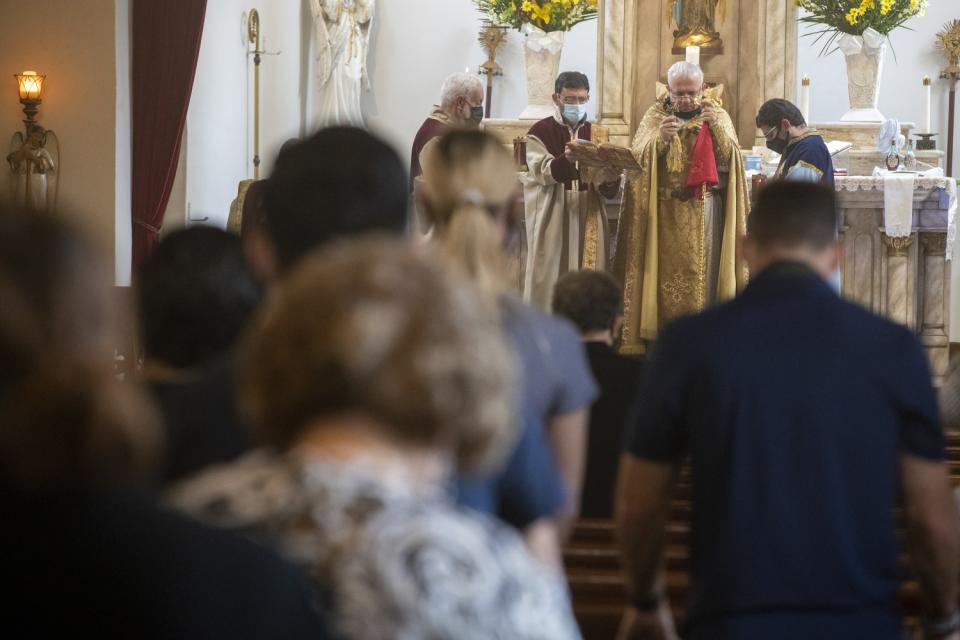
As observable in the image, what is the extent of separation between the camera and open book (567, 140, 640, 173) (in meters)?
8.90

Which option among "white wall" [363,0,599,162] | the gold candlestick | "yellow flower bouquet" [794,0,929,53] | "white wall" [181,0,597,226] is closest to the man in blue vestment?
"yellow flower bouquet" [794,0,929,53]

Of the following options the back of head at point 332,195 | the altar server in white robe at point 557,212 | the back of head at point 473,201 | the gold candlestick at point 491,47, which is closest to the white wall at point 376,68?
the gold candlestick at point 491,47

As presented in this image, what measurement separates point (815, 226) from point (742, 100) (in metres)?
9.87

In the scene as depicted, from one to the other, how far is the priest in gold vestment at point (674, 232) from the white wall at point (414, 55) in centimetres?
669

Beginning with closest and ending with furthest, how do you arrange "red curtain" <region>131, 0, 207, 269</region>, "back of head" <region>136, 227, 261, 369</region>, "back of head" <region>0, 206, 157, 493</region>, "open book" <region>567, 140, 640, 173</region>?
"back of head" <region>0, 206, 157, 493</region> → "back of head" <region>136, 227, 261, 369</region> → "open book" <region>567, 140, 640, 173</region> → "red curtain" <region>131, 0, 207, 269</region>

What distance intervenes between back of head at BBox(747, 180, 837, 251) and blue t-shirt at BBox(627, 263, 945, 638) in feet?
0.51

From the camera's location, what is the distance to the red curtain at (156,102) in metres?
10.8

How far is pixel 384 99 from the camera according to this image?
16.3 metres

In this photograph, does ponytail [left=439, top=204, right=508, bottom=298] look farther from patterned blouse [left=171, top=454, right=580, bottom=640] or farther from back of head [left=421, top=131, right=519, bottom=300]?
patterned blouse [left=171, top=454, right=580, bottom=640]

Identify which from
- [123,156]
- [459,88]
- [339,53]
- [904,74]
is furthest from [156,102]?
[904,74]

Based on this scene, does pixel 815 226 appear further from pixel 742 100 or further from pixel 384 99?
pixel 384 99

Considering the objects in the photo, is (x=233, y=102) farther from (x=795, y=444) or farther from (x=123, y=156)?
(x=795, y=444)

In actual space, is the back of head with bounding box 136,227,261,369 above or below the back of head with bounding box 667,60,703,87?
below

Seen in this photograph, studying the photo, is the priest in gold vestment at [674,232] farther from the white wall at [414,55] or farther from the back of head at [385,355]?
the back of head at [385,355]
